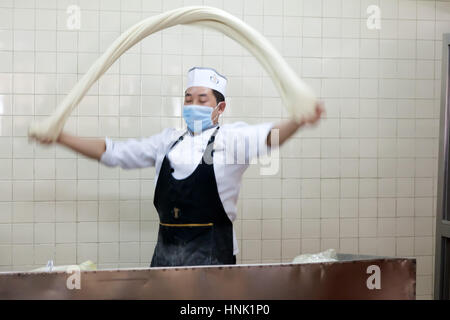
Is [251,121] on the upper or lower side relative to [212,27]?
lower

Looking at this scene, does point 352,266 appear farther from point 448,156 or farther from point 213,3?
point 213,3

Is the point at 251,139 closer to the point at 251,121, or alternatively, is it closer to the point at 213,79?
the point at 213,79

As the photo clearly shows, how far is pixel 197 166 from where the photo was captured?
63.9 inches

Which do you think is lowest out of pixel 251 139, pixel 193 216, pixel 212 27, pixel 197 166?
pixel 193 216

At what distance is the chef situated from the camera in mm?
1606

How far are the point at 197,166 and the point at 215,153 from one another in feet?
0.28

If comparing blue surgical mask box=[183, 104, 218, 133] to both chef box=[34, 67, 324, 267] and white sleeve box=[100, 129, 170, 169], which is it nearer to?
chef box=[34, 67, 324, 267]

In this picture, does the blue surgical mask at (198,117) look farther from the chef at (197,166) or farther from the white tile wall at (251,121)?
the white tile wall at (251,121)

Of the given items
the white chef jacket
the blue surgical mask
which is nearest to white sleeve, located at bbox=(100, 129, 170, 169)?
the white chef jacket

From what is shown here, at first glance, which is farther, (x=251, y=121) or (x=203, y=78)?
(x=251, y=121)

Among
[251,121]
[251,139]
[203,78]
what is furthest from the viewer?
[251,121]

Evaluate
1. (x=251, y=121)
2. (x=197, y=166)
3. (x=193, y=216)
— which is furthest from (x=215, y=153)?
(x=251, y=121)

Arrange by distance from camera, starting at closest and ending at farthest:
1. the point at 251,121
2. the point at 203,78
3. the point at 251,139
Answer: the point at 251,139 → the point at 203,78 → the point at 251,121

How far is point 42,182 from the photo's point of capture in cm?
196
